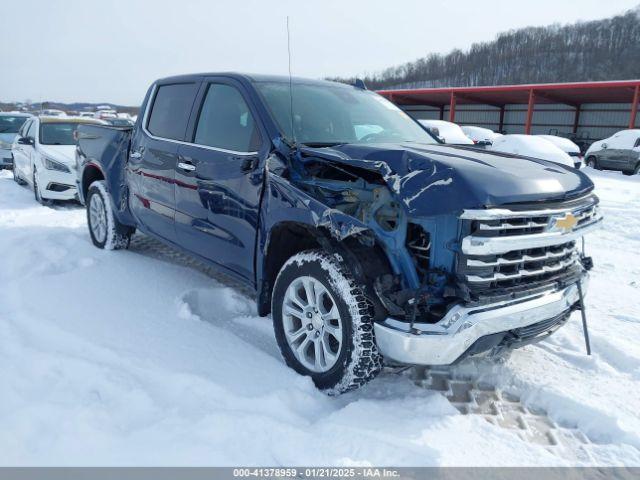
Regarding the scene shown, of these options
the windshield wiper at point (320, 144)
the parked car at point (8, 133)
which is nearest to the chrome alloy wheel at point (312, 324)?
the windshield wiper at point (320, 144)

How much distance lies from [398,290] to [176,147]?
236cm

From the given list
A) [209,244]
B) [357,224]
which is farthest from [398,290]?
[209,244]

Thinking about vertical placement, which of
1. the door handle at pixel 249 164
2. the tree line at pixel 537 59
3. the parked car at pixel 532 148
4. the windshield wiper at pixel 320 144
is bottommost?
the parked car at pixel 532 148

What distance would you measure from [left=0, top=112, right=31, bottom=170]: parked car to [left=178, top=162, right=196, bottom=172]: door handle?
11159 millimetres

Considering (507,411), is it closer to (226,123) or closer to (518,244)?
(518,244)

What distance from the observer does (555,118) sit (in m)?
32.2

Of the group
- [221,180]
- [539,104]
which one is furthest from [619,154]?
[221,180]

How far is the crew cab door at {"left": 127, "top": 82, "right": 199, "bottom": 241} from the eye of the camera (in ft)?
13.2

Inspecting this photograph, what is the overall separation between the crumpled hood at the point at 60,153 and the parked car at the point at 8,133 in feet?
15.5

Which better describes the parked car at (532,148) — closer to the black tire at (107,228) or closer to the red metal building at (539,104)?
the black tire at (107,228)

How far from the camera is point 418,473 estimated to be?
2221 millimetres

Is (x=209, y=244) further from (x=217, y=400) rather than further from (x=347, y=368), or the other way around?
(x=347, y=368)

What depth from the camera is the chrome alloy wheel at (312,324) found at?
2.74 m

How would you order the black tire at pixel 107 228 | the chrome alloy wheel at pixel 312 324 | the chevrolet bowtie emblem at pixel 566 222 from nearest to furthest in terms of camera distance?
the chevrolet bowtie emblem at pixel 566 222 < the chrome alloy wheel at pixel 312 324 < the black tire at pixel 107 228
